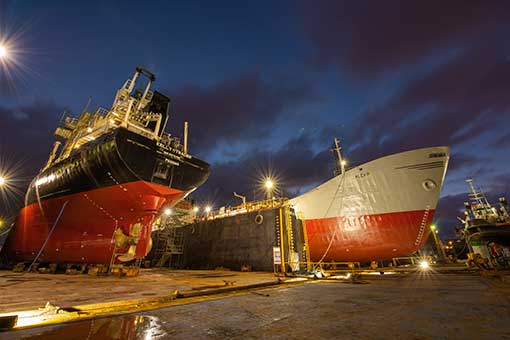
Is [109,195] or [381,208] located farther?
[381,208]

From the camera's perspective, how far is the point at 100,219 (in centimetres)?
1079

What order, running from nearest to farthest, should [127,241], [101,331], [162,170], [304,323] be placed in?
1. [101,331]
2. [304,323]
3. [127,241]
4. [162,170]

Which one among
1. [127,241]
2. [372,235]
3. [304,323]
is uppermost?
[372,235]

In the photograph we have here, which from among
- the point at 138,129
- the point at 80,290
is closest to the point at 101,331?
the point at 80,290

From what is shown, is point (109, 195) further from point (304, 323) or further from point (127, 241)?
point (304, 323)

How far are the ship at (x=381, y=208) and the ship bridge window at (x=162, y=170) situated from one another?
9343 millimetres

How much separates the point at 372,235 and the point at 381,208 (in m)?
1.82

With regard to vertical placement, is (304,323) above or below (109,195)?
below

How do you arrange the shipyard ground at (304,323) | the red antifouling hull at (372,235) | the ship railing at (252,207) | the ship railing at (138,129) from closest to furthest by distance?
the shipyard ground at (304,323)
the red antifouling hull at (372,235)
the ship railing at (138,129)
the ship railing at (252,207)

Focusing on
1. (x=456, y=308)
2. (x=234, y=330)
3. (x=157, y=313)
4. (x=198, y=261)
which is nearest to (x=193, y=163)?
(x=198, y=261)

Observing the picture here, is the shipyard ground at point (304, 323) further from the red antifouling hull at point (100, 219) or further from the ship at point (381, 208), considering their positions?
the ship at point (381, 208)

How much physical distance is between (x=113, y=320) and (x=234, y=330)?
1679 millimetres

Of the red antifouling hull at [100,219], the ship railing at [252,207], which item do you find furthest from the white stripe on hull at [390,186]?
the red antifouling hull at [100,219]

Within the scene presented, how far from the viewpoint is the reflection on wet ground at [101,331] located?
2.08 m
